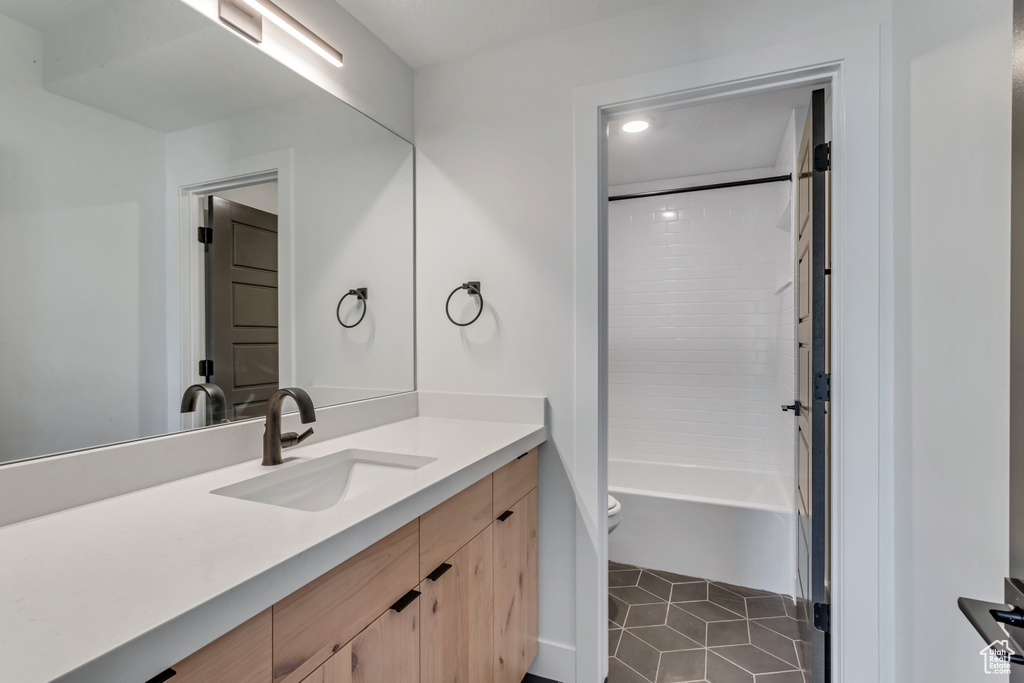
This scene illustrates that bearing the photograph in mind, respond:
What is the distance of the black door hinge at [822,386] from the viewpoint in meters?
1.57

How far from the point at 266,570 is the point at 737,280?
3266 mm

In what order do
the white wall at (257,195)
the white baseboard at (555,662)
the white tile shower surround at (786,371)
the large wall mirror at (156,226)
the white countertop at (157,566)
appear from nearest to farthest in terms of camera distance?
the white countertop at (157,566)
the large wall mirror at (156,226)
the white wall at (257,195)
the white baseboard at (555,662)
the white tile shower surround at (786,371)

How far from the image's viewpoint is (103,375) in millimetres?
1106

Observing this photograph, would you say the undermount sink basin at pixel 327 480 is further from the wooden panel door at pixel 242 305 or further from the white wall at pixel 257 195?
the white wall at pixel 257 195

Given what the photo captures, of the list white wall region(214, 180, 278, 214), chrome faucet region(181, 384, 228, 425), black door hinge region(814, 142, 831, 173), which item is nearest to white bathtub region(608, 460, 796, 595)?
black door hinge region(814, 142, 831, 173)

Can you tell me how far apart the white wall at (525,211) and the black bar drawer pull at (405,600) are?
826 millimetres

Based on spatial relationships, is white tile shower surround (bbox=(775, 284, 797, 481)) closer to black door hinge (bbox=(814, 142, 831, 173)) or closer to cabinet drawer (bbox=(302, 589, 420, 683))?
black door hinge (bbox=(814, 142, 831, 173))

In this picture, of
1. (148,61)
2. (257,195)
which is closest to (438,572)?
(257,195)

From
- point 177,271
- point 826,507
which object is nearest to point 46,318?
point 177,271

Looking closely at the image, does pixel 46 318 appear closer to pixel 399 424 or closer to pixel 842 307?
pixel 399 424

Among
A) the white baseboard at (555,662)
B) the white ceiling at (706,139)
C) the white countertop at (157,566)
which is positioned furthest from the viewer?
the white ceiling at (706,139)

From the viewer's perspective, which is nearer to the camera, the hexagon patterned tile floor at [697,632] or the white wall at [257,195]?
the white wall at [257,195]

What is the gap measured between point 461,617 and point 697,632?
53.6 inches

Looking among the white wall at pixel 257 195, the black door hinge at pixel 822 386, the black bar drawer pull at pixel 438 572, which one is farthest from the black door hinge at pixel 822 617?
the white wall at pixel 257 195
